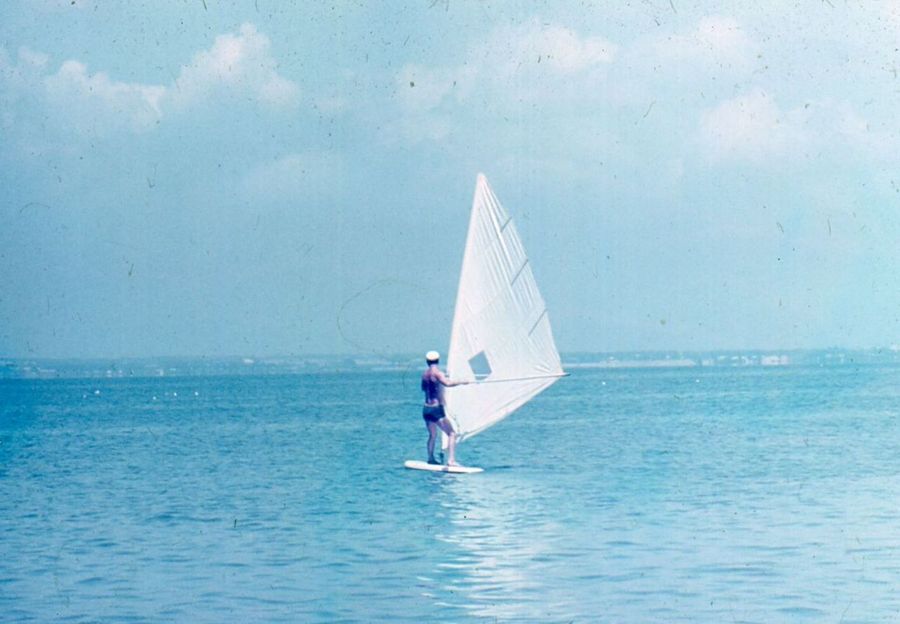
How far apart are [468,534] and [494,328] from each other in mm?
6997

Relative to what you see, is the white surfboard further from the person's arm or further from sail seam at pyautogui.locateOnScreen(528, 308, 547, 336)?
sail seam at pyautogui.locateOnScreen(528, 308, 547, 336)

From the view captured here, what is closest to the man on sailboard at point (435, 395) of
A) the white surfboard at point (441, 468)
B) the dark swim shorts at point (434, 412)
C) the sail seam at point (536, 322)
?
the dark swim shorts at point (434, 412)

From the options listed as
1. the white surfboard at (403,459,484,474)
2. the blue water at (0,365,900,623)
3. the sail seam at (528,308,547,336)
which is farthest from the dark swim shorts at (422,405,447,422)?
the sail seam at (528,308,547,336)

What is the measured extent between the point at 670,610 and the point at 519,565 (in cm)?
→ 269

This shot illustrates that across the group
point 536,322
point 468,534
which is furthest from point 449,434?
point 468,534

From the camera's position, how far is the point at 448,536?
16.4 meters

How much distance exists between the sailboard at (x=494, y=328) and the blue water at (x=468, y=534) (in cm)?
136

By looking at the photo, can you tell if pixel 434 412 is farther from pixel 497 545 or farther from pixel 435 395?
pixel 497 545

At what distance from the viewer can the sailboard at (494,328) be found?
2269 centimetres

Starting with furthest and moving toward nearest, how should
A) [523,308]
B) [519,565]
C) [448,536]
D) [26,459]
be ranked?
[26,459], [523,308], [448,536], [519,565]

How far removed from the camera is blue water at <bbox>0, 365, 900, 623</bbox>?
12.1 m

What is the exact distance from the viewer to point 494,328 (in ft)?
75.7

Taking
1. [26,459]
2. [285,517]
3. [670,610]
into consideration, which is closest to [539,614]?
[670,610]

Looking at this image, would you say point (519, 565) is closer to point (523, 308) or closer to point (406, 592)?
point (406, 592)
